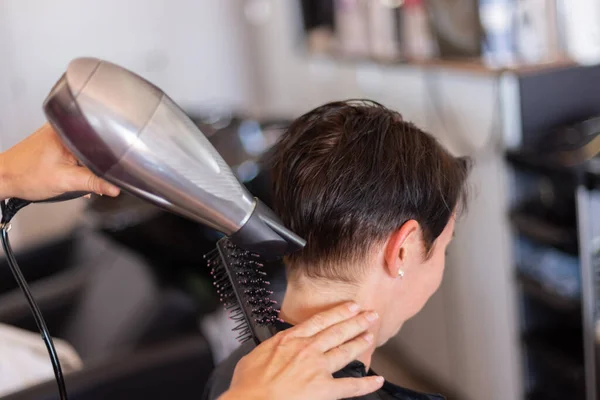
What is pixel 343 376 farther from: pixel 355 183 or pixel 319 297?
pixel 355 183

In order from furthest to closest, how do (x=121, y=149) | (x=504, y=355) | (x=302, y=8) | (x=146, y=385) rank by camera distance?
(x=302, y=8) → (x=504, y=355) → (x=146, y=385) → (x=121, y=149)

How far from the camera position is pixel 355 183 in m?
0.80

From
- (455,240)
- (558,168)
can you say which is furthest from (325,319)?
(455,240)

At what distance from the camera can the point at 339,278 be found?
0.85 meters

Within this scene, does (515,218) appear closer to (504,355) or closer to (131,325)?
(504,355)

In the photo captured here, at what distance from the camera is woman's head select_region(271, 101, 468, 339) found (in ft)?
2.64

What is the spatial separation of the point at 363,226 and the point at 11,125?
216 centimetres

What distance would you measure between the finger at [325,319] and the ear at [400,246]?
6cm

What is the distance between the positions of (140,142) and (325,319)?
0.99 feet

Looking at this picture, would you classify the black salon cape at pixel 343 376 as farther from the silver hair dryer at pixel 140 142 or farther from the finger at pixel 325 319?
the silver hair dryer at pixel 140 142

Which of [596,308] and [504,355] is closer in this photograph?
[596,308]

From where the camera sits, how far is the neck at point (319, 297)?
85 cm

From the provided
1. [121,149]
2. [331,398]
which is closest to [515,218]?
[331,398]

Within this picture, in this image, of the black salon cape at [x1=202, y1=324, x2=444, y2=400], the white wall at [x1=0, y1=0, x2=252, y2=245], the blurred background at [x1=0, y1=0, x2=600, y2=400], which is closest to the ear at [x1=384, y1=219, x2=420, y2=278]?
the black salon cape at [x1=202, y1=324, x2=444, y2=400]
